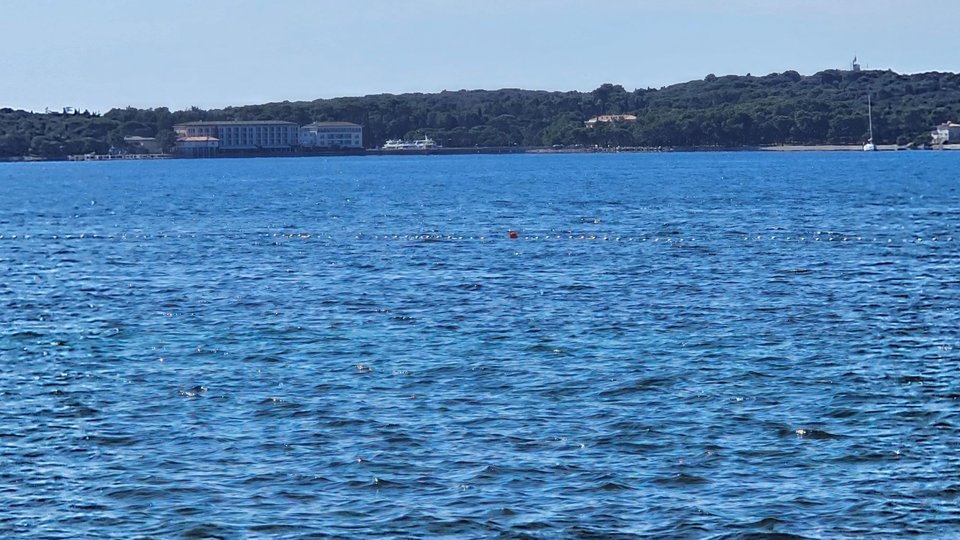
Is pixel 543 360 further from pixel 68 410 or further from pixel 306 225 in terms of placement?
pixel 306 225

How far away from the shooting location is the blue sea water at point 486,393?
2570 cm

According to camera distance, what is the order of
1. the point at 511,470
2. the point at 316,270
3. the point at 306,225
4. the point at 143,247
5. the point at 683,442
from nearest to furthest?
the point at 511,470, the point at 683,442, the point at 316,270, the point at 143,247, the point at 306,225

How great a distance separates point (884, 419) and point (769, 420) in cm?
242

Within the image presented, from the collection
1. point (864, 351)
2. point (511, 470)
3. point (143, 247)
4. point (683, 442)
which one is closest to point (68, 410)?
point (511, 470)

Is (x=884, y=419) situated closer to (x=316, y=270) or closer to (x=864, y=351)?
(x=864, y=351)

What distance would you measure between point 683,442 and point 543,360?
9672mm

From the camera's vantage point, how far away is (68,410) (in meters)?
33.4

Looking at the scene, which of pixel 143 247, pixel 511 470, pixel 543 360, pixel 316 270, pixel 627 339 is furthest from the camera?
pixel 143 247

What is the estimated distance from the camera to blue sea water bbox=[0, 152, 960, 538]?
2570 cm

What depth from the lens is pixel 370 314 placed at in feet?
161

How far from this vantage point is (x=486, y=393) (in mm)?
34719

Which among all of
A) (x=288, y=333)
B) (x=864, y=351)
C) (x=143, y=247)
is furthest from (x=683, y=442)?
(x=143, y=247)

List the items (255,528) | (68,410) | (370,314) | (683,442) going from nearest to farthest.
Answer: (255,528) < (683,442) < (68,410) < (370,314)

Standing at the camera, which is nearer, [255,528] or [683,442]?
[255,528]
